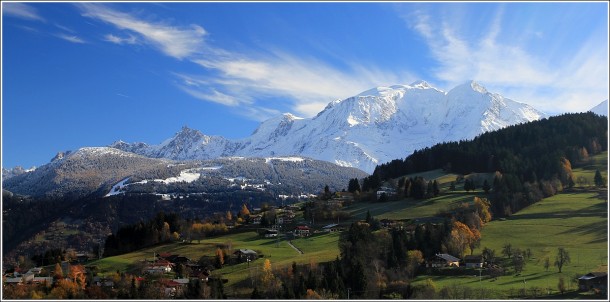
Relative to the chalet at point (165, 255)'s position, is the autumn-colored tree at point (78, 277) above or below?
below

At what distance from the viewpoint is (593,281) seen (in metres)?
45.1

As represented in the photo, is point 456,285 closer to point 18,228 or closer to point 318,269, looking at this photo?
point 318,269

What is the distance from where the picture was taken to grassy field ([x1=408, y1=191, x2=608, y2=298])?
161 ft

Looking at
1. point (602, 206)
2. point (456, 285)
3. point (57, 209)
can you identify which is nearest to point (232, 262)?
point (456, 285)

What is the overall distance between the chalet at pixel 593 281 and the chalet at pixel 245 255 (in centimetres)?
3487

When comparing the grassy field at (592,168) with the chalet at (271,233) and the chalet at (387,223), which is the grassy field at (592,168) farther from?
the chalet at (271,233)

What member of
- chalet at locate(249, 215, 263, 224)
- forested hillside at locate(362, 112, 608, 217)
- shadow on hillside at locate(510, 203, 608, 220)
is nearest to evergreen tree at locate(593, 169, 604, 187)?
forested hillside at locate(362, 112, 608, 217)

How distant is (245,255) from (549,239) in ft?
112

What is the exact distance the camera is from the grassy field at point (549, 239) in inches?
1931

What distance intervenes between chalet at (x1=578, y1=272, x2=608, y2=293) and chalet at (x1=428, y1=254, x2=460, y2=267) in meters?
13.7

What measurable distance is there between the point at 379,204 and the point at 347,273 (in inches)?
2007

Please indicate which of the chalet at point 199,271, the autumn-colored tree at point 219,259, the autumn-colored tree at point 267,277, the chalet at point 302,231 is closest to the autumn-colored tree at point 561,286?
the autumn-colored tree at point 267,277

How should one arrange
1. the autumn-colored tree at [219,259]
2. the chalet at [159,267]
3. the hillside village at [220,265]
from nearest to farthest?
1. the hillside village at [220,265]
2. the chalet at [159,267]
3. the autumn-colored tree at [219,259]

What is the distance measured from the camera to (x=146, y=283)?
5231 cm
